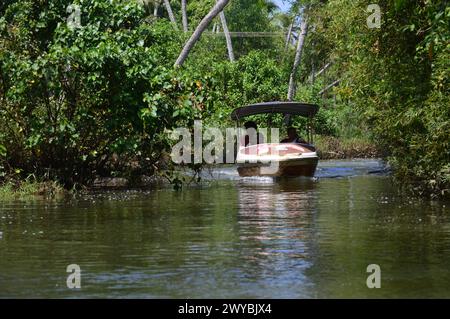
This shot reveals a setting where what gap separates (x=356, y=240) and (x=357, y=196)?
747cm

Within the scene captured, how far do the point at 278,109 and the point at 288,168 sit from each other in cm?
352

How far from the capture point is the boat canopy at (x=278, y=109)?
1112 inches

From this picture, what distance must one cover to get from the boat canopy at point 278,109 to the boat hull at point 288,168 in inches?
100

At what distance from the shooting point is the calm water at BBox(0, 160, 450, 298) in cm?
920

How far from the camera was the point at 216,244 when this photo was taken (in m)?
12.1

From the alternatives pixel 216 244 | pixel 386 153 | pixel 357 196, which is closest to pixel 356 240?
pixel 216 244

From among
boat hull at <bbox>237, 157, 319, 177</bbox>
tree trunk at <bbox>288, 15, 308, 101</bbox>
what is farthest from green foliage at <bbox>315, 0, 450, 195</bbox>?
tree trunk at <bbox>288, 15, 308, 101</bbox>

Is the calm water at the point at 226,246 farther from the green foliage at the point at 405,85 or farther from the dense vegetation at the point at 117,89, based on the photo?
the dense vegetation at the point at 117,89

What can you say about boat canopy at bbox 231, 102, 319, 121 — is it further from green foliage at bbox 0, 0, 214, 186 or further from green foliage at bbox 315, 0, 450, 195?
green foliage at bbox 0, 0, 214, 186

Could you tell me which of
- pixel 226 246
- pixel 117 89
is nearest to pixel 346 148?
pixel 117 89

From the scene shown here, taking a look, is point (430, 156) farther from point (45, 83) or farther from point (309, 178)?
point (309, 178)

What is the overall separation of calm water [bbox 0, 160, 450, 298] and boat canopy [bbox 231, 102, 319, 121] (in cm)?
866

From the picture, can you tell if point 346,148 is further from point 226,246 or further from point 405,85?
point 226,246
